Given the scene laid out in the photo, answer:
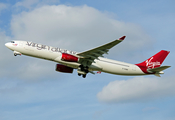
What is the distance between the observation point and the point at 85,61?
48.2m

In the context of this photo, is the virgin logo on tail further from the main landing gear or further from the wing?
the main landing gear

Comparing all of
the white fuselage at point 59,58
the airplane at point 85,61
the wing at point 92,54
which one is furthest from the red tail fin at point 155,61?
the wing at point 92,54

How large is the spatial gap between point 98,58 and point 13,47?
52.3 ft

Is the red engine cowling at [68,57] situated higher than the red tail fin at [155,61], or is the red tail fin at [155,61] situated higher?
the red tail fin at [155,61]

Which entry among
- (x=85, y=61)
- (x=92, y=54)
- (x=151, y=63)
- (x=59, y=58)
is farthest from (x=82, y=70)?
(x=151, y=63)

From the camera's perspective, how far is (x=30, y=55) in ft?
155

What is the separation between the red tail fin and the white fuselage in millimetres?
2561

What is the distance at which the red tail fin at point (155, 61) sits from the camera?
175 ft

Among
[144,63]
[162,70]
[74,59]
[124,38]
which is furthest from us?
[144,63]

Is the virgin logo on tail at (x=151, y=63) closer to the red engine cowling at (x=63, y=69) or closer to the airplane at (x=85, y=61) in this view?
the airplane at (x=85, y=61)

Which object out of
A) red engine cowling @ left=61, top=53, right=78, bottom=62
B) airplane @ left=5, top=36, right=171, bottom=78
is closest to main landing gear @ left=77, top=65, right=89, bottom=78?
airplane @ left=5, top=36, right=171, bottom=78

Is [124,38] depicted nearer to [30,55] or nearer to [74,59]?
[74,59]

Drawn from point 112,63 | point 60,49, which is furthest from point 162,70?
point 60,49

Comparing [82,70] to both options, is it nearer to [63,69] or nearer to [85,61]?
[85,61]
